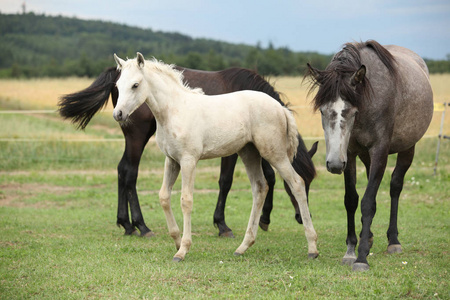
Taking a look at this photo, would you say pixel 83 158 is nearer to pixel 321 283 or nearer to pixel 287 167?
pixel 287 167

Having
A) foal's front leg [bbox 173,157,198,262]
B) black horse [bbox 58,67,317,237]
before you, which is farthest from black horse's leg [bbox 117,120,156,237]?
foal's front leg [bbox 173,157,198,262]

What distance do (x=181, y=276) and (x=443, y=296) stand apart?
2417 millimetres

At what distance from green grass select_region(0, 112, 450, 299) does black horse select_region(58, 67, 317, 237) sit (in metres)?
0.37

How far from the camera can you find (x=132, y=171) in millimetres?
7609

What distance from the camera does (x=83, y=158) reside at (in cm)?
1532

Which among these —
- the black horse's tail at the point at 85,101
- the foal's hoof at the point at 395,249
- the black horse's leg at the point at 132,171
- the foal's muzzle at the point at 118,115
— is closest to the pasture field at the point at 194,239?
the foal's hoof at the point at 395,249

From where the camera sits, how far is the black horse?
752 cm

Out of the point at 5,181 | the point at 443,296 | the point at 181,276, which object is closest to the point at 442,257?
the point at 443,296

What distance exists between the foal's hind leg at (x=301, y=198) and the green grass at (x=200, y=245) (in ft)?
0.60

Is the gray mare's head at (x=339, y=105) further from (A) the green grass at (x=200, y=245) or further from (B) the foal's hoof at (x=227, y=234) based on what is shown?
(B) the foal's hoof at (x=227, y=234)

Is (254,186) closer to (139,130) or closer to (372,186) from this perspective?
(372,186)

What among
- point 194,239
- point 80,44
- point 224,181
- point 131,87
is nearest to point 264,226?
point 224,181

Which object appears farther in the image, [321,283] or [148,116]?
[148,116]

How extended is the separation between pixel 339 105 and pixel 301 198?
4.17 feet
